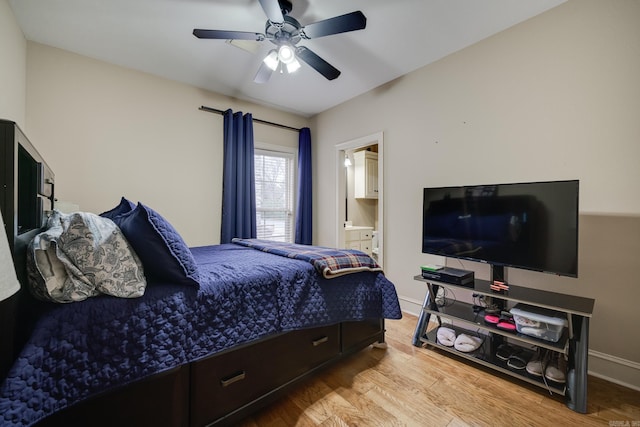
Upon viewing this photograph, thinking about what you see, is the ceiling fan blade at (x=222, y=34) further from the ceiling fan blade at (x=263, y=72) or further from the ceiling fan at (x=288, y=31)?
the ceiling fan blade at (x=263, y=72)

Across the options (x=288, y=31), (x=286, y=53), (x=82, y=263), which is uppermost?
(x=288, y=31)

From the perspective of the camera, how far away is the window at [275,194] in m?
3.86

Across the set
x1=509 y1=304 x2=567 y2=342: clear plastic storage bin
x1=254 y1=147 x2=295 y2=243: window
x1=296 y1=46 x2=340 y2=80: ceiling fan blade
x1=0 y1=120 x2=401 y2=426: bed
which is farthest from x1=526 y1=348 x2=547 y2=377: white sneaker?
x1=254 y1=147 x2=295 y2=243: window

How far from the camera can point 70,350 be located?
888 millimetres

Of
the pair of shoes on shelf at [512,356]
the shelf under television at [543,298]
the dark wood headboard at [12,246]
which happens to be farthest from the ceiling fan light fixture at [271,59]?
the pair of shoes on shelf at [512,356]

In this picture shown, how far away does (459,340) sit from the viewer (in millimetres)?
2045

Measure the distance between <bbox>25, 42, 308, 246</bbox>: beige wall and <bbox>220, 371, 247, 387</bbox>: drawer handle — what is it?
2.25 m

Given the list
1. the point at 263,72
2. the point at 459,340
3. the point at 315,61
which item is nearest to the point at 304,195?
the point at 263,72

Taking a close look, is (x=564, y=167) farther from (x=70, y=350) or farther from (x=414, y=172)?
(x=70, y=350)

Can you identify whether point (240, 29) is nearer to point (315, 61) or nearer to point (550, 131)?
point (315, 61)

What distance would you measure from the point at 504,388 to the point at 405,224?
162cm

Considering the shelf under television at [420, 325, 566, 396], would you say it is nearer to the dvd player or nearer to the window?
the dvd player

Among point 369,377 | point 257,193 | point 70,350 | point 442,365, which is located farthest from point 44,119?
point 442,365

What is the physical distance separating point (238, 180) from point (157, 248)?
7.83ft
